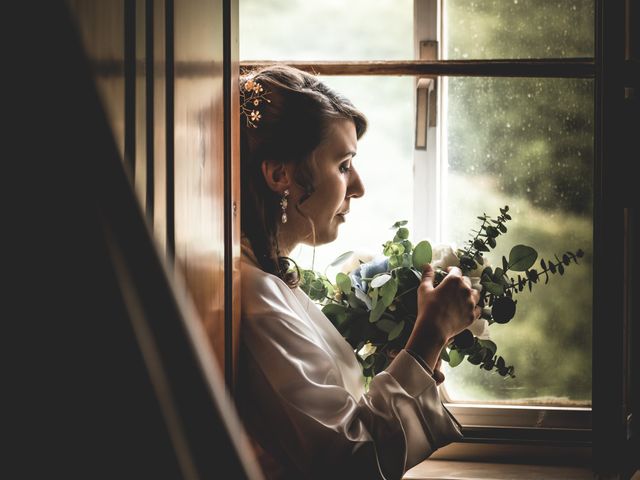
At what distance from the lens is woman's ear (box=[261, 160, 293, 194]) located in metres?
1.36

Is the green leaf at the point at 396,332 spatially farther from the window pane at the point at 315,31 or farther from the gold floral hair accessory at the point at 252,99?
the window pane at the point at 315,31

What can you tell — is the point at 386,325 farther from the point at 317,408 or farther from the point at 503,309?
the point at 317,408

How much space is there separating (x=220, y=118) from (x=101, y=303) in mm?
580

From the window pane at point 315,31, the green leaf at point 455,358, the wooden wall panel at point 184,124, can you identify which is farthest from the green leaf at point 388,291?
the window pane at point 315,31

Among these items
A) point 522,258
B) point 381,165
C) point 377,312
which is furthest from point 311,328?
point 381,165

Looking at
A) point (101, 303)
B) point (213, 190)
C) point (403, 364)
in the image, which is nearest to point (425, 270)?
point (403, 364)

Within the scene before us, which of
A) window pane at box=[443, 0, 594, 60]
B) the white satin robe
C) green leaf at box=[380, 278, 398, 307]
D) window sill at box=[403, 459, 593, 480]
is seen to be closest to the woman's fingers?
green leaf at box=[380, 278, 398, 307]

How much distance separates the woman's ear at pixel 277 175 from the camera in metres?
1.36

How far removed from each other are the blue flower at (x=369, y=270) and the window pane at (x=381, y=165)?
1.41ft

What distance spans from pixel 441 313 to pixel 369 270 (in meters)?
0.26

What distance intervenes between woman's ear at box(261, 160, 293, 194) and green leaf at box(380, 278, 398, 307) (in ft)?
0.95

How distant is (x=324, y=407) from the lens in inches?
43.0

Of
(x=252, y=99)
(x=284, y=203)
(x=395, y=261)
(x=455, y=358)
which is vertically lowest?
(x=455, y=358)

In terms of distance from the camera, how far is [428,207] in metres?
1.89
